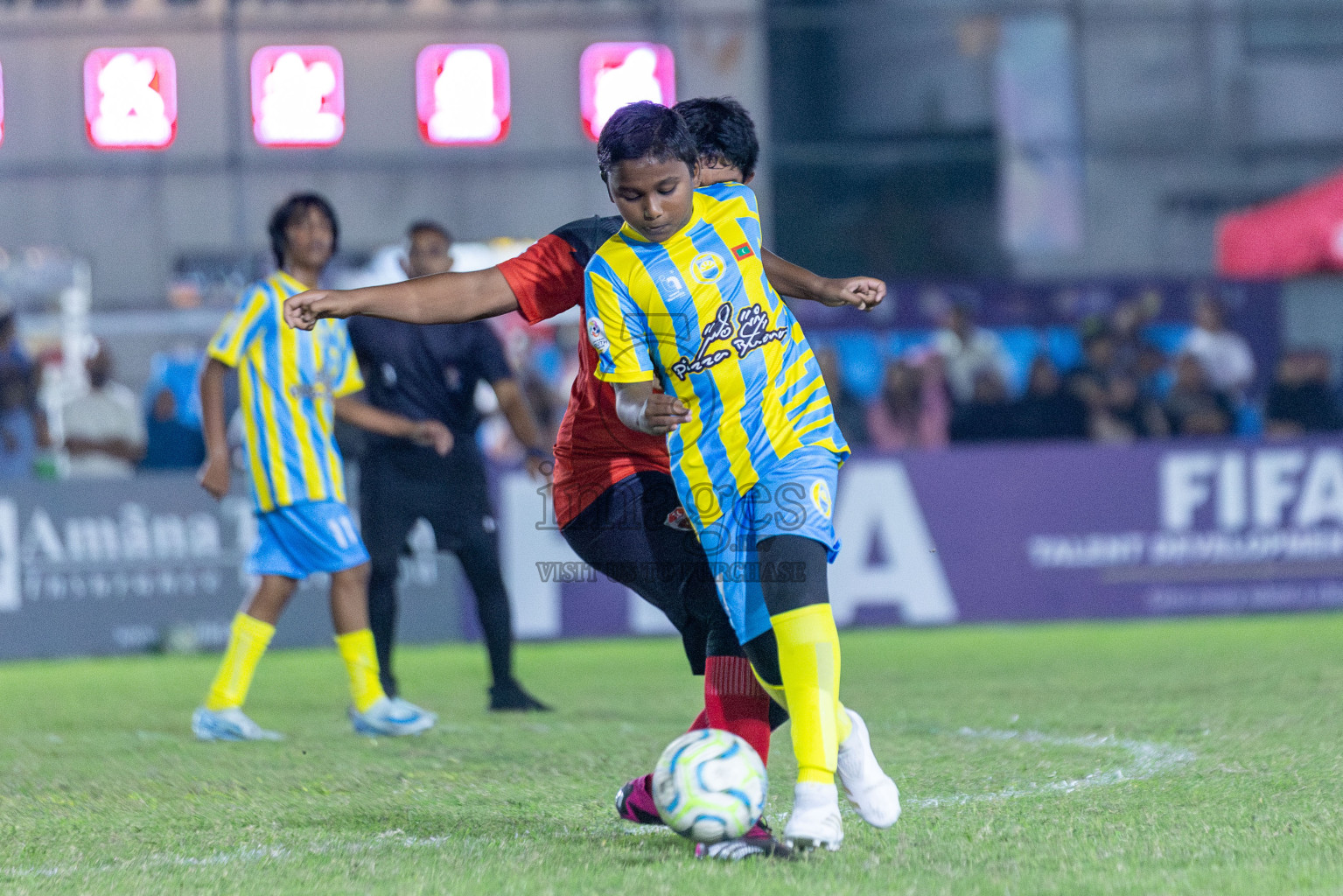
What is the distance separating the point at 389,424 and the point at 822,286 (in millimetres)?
2966

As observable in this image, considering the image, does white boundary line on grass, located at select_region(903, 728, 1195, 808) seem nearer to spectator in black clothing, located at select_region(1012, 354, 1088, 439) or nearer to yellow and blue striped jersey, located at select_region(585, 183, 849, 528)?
yellow and blue striped jersey, located at select_region(585, 183, 849, 528)

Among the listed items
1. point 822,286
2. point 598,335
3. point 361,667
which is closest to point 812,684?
point 598,335

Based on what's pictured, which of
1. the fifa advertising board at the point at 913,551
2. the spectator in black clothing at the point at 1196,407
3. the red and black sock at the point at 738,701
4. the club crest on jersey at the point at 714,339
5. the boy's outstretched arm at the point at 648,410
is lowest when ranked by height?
the fifa advertising board at the point at 913,551

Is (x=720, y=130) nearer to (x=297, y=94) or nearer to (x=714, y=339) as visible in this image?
(x=714, y=339)

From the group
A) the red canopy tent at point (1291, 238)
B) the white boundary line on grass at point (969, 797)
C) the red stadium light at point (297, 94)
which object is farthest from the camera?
the red stadium light at point (297, 94)

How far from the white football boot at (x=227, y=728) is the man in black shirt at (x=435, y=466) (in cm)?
77

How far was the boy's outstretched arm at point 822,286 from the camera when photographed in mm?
4191

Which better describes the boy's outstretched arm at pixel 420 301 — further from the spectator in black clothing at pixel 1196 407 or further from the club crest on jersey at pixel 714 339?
the spectator in black clothing at pixel 1196 407

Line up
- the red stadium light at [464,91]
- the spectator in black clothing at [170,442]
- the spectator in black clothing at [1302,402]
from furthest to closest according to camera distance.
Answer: the red stadium light at [464,91], the spectator in black clothing at [1302,402], the spectator in black clothing at [170,442]

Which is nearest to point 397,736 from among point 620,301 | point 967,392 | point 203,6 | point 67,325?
point 620,301

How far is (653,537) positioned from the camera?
4285 mm

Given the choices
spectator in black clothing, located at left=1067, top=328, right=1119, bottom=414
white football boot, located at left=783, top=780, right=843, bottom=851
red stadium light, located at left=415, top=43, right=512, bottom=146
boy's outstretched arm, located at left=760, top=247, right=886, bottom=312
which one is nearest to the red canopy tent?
spectator in black clothing, located at left=1067, top=328, right=1119, bottom=414
